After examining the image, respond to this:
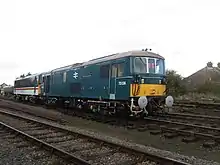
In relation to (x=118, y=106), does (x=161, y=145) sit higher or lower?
lower

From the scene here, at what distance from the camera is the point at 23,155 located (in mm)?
6922

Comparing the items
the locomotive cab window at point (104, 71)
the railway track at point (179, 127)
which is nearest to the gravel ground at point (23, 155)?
the railway track at point (179, 127)

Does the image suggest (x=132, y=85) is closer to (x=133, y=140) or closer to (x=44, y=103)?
(x=133, y=140)

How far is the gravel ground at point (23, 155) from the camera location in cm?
632

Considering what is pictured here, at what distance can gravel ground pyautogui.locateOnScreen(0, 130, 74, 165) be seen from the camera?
20.7ft

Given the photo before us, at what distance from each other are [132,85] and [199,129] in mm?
3493

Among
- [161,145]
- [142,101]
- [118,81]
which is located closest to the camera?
[161,145]

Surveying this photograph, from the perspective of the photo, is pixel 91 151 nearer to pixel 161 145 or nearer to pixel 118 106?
pixel 161 145

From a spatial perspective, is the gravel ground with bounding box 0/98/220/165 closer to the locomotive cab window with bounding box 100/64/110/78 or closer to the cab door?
the cab door

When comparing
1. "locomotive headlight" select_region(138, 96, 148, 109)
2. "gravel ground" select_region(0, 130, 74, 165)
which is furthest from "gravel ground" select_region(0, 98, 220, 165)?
"gravel ground" select_region(0, 130, 74, 165)

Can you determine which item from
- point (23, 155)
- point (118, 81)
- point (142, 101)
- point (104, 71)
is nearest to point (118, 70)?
point (118, 81)

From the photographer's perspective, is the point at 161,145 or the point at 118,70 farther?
the point at 118,70

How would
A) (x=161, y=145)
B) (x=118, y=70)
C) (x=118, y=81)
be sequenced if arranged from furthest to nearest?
(x=118, y=70)
(x=118, y=81)
(x=161, y=145)

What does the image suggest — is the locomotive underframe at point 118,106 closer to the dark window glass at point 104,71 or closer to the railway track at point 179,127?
the railway track at point 179,127
